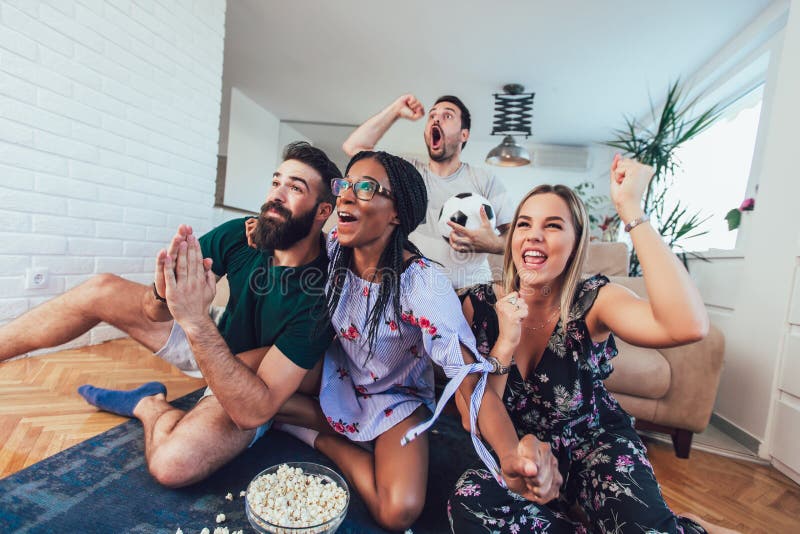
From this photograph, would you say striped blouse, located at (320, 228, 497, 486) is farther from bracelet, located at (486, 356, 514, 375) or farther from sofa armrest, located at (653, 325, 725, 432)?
sofa armrest, located at (653, 325, 725, 432)

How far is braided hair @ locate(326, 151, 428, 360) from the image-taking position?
129 cm

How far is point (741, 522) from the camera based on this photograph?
1.46m

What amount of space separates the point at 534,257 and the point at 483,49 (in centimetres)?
348

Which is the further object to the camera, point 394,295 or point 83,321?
point 83,321

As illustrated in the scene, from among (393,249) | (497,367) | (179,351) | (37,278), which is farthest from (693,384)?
(37,278)

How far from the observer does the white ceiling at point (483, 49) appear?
3342 mm

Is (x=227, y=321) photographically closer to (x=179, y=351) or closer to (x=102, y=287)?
(x=179, y=351)

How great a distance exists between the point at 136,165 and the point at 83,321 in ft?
5.01

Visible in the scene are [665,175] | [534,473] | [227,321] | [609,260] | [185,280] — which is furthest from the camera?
[665,175]

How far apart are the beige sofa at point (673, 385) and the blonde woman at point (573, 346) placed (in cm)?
79

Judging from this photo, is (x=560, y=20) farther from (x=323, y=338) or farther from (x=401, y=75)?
(x=323, y=338)

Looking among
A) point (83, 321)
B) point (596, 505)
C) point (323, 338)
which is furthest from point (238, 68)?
point (596, 505)

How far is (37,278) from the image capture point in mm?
2174

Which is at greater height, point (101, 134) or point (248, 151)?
point (248, 151)
